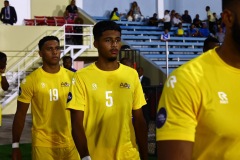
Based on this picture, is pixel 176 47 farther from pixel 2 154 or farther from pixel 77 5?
pixel 2 154

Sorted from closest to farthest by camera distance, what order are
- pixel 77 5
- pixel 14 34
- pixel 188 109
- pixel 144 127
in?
pixel 188 109 < pixel 144 127 < pixel 14 34 < pixel 77 5

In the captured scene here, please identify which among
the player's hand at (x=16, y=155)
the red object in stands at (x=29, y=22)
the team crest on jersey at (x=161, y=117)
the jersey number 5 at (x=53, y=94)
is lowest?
the player's hand at (x=16, y=155)

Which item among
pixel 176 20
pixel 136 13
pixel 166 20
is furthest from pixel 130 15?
pixel 176 20

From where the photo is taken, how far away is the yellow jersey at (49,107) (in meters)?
7.46

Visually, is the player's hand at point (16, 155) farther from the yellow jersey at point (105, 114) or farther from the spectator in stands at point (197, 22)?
the spectator in stands at point (197, 22)

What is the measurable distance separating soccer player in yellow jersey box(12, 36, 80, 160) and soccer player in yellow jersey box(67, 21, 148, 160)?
5.18 ft

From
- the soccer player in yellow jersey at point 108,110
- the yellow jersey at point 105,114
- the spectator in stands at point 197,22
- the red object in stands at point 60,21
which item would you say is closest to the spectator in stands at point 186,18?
the spectator in stands at point 197,22

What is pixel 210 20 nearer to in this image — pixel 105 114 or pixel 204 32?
pixel 204 32

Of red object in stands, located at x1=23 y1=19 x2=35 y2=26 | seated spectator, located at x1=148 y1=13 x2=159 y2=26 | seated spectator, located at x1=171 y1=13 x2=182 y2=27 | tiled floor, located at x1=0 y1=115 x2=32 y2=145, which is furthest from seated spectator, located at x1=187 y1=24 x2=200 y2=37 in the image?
tiled floor, located at x1=0 y1=115 x2=32 y2=145

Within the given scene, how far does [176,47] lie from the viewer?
28344 millimetres

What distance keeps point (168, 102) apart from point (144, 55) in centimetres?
2289

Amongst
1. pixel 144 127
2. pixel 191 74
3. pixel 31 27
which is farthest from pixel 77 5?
pixel 191 74

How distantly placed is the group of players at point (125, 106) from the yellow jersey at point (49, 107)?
0.01m

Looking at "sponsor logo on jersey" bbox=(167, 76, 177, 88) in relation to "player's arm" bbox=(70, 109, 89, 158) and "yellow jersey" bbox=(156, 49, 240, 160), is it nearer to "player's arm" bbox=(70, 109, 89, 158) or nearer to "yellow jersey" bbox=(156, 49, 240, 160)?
"yellow jersey" bbox=(156, 49, 240, 160)
